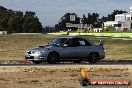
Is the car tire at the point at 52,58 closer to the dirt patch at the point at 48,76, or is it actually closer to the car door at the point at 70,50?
the car door at the point at 70,50

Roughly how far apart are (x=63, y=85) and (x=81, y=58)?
1165 centimetres

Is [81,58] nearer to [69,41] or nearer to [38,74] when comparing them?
[69,41]

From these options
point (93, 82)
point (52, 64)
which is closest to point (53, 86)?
point (93, 82)

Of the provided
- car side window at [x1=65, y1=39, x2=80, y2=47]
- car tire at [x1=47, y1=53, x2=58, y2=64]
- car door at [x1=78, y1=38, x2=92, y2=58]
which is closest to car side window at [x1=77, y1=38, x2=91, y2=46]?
car door at [x1=78, y1=38, x2=92, y2=58]

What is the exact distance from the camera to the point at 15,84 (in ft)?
55.7

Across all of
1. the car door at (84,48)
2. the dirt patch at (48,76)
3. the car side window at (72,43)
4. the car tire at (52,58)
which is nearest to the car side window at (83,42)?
the car door at (84,48)

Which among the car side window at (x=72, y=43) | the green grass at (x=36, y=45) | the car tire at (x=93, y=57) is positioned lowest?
the green grass at (x=36, y=45)

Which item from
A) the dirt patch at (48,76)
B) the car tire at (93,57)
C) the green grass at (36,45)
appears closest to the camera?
the dirt patch at (48,76)

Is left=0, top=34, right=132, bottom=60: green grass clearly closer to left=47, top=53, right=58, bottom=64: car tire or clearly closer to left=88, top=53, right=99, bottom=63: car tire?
left=88, top=53, right=99, bottom=63: car tire

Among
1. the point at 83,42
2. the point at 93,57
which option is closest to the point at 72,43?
the point at 83,42

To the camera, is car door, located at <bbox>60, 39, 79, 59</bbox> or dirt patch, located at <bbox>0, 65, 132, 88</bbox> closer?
dirt patch, located at <bbox>0, 65, 132, 88</bbox>

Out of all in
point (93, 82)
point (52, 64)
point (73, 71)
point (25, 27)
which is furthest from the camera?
point (25, 27)

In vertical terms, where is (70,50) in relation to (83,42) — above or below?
below

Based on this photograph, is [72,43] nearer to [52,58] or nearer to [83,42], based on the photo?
[83,42]
